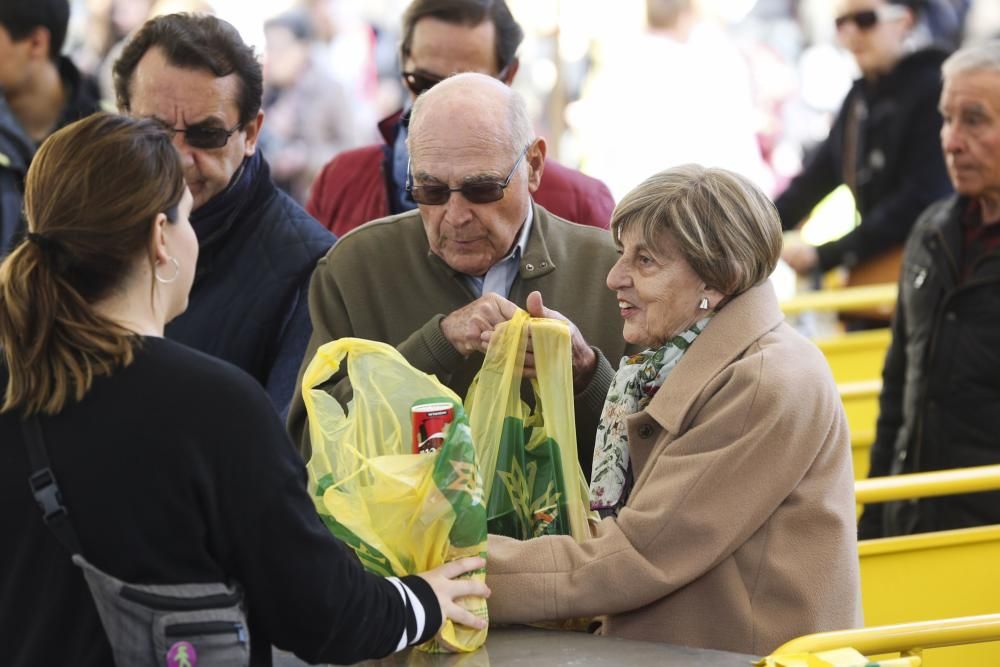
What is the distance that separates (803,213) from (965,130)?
2.50m

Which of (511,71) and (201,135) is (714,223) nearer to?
(201,135)

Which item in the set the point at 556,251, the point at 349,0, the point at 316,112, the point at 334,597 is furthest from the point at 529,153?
the point at 349,0

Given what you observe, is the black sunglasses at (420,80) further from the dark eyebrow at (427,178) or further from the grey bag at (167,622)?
the grey bag at (167,622)

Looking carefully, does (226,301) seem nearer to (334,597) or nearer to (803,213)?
(334,597)

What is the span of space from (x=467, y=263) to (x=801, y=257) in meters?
3.79

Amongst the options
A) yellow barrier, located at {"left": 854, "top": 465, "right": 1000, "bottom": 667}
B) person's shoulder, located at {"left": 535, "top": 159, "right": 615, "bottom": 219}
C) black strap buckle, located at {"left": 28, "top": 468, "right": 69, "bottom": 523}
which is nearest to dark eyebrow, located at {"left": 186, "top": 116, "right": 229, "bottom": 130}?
person's shoulder, located at {"left": 535, "top": 159, "right": 615, "bottom": 219}

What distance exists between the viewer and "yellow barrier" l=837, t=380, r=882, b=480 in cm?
553

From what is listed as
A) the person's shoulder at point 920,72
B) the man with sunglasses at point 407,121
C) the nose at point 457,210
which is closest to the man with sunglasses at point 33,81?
the man with sunglasses at point 407,121

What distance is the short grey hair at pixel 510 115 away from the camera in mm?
3273

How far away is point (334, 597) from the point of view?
7.51 feet

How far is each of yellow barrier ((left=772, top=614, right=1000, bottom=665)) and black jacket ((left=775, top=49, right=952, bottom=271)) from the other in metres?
3.75

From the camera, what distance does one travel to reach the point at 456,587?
263cm

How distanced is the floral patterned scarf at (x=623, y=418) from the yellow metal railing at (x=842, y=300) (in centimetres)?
326

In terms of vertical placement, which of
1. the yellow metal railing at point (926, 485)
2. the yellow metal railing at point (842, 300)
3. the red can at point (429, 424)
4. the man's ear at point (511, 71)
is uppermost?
the man's ear at point (511, 71)
